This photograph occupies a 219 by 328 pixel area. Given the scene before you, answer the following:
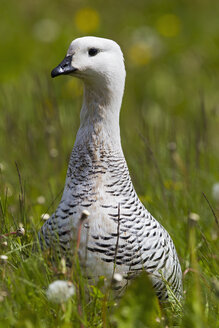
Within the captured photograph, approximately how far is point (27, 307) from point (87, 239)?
0.34m

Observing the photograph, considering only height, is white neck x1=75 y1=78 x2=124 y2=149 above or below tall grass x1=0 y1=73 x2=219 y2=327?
above

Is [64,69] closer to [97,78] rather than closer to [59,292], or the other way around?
[97,78]

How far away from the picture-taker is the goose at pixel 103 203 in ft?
8.06

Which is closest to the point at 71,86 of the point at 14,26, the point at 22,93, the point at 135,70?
the point at 22,93

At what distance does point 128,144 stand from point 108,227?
77.9 inches

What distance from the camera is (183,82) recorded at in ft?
23.2

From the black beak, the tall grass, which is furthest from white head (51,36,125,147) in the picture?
the tall grass

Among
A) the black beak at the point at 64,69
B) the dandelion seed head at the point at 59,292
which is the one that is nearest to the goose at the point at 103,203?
the black beak at the point at 64,69

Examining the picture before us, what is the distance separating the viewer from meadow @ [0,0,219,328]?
7.37 ft

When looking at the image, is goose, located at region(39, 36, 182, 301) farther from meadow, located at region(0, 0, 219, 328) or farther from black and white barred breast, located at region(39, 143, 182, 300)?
meadow, located at region(0, 0, 219, 328)

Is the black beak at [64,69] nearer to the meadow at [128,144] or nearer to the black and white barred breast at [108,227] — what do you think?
the black and white barred breast at [108,227]

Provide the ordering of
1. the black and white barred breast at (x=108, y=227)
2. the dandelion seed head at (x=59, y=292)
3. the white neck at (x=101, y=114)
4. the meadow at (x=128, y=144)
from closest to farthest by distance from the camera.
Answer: the dandelion seed head at (x=59, y=292) < the meadow at (x=128, y=144) < the black and white barred breast at (x=108, y=227) < the white neck at (x=101, y=114)

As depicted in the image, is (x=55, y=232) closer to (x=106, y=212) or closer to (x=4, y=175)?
(x=106, y=212)

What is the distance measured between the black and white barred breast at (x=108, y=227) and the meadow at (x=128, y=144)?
10 centimetres
